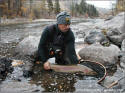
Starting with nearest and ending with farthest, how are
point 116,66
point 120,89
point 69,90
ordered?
point 120,89
point 69,90
point 116,66

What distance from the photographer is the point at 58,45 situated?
18.4 feet

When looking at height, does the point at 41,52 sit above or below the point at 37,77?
above

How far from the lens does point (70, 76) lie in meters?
5.35

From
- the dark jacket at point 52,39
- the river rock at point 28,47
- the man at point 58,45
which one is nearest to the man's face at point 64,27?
the man at point 58,45

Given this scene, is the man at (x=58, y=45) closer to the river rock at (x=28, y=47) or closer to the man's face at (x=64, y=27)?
the man's face at (x=64, y=27)

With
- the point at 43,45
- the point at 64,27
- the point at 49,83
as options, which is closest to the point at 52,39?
the point at 43,45

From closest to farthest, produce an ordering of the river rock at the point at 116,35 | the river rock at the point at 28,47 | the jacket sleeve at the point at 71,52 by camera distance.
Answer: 1. the jacket sleeve at the point at 71,52
2. the river rock at the point at 28,47
3. the river rock at the point at 116,35

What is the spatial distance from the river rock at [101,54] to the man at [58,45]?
1499mm

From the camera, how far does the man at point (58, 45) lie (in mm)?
5305

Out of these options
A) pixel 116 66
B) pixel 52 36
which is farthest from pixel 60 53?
pixel 116 66

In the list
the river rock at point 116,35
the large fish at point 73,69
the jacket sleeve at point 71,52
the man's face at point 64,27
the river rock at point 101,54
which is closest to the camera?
the man's face at point 64,27

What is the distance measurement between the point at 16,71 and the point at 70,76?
5.89 ft

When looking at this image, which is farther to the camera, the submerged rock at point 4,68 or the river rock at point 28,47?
the river rock at point 28,47

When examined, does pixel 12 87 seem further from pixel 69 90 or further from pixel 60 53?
pixel 60 53
